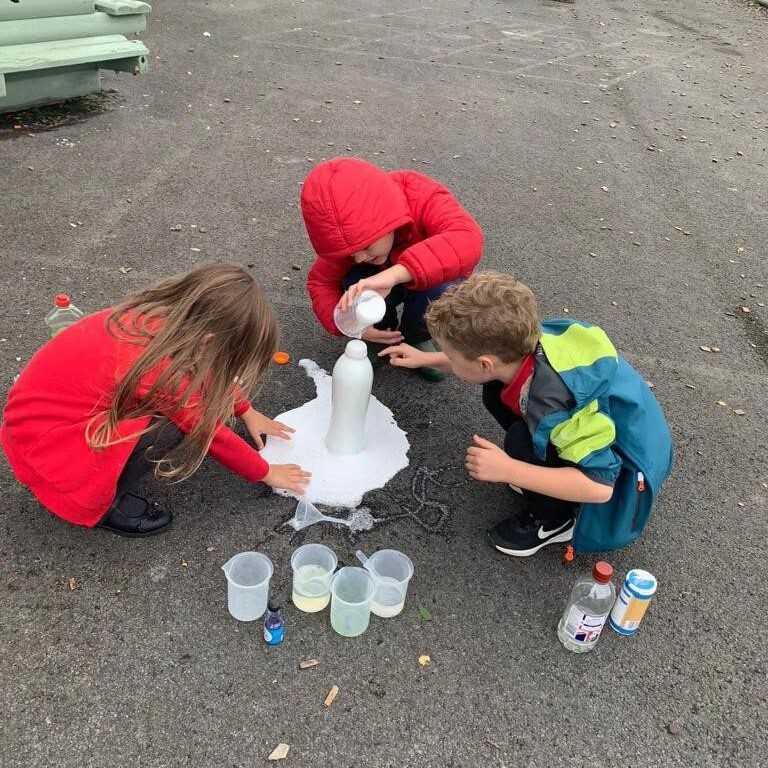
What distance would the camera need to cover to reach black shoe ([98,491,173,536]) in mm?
2480

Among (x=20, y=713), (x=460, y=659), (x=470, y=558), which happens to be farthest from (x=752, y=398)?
(x=20, y=713)

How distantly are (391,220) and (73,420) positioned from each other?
1.49 m

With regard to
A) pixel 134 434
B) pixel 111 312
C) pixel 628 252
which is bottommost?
pixel 628 252

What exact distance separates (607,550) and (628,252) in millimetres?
2924

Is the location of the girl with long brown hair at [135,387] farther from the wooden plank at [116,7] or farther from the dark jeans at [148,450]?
the wooden plank at [116,7]

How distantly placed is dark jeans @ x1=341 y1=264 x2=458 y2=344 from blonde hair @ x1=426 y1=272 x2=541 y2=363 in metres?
0.79

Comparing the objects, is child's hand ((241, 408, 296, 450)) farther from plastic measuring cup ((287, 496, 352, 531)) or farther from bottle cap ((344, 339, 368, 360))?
bottle cap ((344, 339, 368, 360))

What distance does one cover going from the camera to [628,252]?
4.97 metres

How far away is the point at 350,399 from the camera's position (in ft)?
9.36

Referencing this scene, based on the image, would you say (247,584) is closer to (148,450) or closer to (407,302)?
(148,450)

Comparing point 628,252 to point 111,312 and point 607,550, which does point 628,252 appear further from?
point 111,312

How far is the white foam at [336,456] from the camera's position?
9.23 ft

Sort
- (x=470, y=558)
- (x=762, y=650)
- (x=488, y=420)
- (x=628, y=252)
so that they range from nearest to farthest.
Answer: (x=762, y=650), (x=470, y=558), (x=488, y=420), (x=628, y=252)

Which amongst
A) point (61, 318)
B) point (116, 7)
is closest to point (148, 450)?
point (61, 318)
